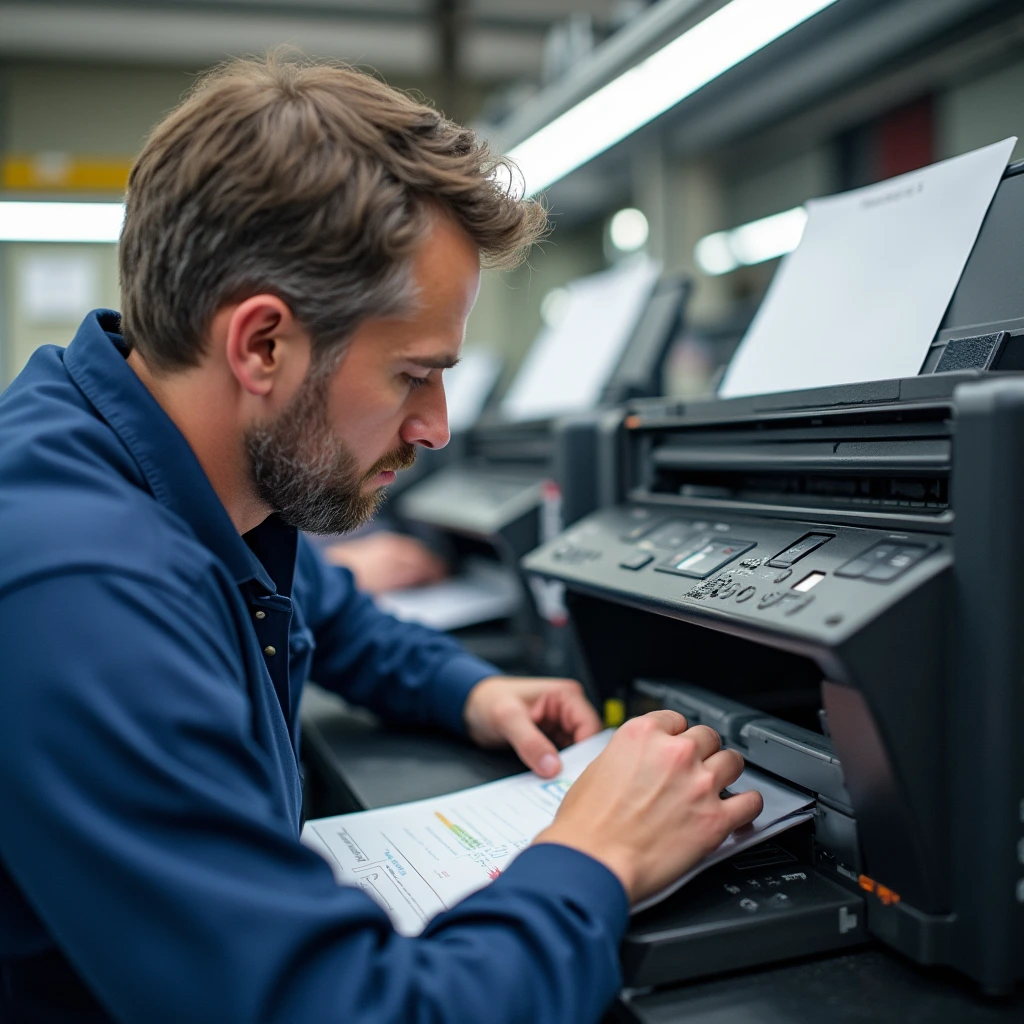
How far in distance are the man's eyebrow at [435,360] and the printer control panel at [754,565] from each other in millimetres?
233

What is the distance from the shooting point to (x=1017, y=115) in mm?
1122

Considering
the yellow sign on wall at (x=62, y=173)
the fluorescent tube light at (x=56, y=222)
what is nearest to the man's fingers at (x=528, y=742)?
the fluorescent tube light at (x=56, y=222)

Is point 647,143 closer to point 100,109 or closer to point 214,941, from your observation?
point 214,941

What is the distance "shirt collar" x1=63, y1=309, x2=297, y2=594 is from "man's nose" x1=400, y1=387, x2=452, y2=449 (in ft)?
0.53

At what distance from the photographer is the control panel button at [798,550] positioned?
64 centimetres

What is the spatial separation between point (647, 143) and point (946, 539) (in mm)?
2147

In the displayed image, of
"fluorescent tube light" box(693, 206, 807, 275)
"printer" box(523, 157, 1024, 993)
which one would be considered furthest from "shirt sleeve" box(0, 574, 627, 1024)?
"fluorescent tube light" box(693, 206, 807, 275)

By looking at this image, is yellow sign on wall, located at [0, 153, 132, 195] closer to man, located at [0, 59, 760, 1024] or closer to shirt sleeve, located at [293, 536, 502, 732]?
shirt sleeve, located at [293, 536, 502, 732]

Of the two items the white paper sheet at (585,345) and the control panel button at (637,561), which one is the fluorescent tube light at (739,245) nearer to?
the white paper sheet at (585,345)

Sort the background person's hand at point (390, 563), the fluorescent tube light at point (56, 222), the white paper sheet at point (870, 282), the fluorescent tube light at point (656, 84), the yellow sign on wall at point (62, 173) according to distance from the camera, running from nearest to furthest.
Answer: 1. the white paper sheet at point (870, 282)
2. the fluorescent tube light at point (656, 84)
3. the background person's hand at point (390, 563)
4. the fluorescent tube light at point (56, 222)
5. the yellow sign on wall at point (62, 173)

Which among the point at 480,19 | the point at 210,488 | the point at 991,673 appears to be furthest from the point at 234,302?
the point at 480,19

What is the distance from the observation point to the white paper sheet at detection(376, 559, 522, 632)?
1.57m

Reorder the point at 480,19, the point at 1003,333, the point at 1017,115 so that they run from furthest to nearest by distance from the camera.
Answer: the point at 480,19
the point at 1017,115
the point at 1003,333

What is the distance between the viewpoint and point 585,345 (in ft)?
5.63
